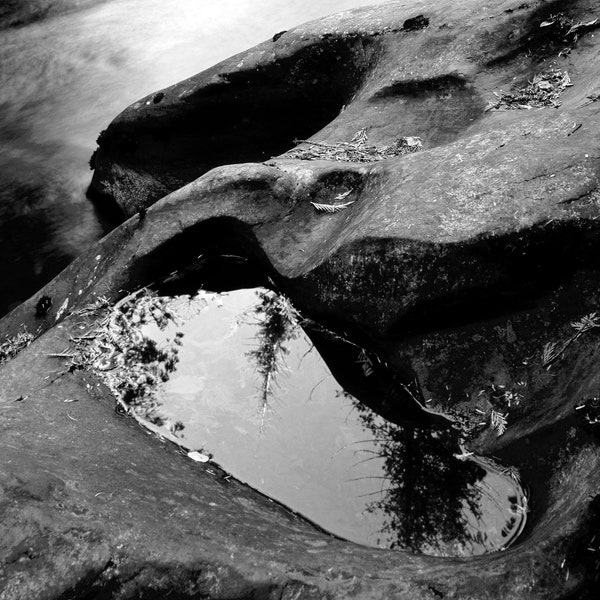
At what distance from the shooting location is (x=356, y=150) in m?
6.14

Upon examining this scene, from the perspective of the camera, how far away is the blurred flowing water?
31.4 ft

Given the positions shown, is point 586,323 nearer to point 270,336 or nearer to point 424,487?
point 424,487

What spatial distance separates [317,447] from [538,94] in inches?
132

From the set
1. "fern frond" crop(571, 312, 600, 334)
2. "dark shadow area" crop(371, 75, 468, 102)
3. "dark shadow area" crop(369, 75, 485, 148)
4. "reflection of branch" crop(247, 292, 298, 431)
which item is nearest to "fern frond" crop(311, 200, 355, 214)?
"reflection of branch" crop(247, 292, 298, 431)

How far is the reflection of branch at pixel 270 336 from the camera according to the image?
4.81 metres

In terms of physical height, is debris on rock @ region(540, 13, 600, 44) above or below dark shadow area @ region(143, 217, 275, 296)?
above

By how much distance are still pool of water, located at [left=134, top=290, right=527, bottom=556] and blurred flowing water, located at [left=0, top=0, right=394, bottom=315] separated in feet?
14.7

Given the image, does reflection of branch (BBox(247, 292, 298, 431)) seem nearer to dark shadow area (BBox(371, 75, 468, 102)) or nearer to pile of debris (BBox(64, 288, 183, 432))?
pile of debris (BBox(64, 288, 183, 432))

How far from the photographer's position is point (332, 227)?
16.9 feet

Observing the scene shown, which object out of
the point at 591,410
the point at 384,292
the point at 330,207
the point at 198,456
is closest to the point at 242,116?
the point at 330,207

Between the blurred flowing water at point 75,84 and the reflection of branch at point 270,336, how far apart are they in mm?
4402

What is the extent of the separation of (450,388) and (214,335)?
6.09ft

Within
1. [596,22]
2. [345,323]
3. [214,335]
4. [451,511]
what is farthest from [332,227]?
[596,22]

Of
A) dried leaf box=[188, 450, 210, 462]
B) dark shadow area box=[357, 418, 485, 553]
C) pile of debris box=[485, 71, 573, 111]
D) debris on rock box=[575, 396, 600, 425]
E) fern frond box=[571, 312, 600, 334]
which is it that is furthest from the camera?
pile of debris box=[485, 71, 573, 111]
